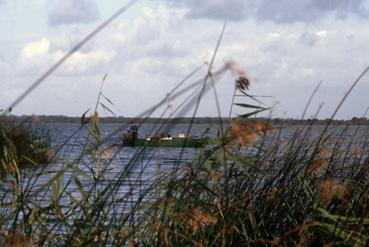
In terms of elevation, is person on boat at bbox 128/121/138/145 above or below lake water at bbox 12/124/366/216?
above

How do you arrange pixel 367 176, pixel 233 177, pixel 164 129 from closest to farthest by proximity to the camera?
pixel 164 129, pixel 233 177, pixel 367 176

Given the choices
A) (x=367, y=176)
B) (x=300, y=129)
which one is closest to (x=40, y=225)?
(x=300, y=129)

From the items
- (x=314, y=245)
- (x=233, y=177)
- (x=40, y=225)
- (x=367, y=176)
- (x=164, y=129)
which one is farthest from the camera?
(x=367, y=176)

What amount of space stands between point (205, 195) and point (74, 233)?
4.64 feet

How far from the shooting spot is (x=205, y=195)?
199 inches

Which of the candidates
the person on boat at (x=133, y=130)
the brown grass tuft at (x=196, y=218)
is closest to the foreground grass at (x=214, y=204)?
the brown grass tuft at (x=196, y=218)

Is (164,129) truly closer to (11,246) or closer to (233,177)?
(11,246)

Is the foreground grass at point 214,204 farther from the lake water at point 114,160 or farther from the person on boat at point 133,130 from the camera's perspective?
the person on boat at point 133,130

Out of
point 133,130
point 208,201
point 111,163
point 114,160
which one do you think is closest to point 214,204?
point 208,201

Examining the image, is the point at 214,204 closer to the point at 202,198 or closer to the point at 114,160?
the point at 202,198

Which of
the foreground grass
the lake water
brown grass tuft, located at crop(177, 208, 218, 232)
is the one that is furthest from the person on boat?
brown grass tuft, located at crop(177, 208, 218, 232)

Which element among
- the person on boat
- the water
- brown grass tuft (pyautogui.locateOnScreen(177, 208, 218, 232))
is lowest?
brown grass tuft (pyautogui.locateOnScreen(177, 208, 218, 232))

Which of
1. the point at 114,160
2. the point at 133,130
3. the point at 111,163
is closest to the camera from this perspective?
the point at 133,130

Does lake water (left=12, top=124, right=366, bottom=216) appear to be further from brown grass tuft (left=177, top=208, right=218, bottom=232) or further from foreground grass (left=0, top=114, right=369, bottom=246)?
brown grass tuft (left=177, top=208, right=218, bottom=232)
